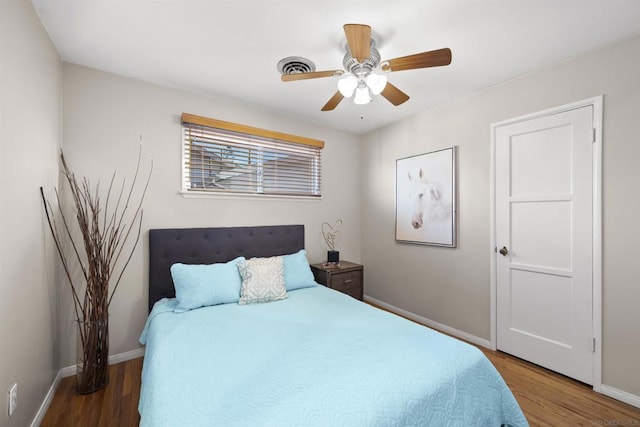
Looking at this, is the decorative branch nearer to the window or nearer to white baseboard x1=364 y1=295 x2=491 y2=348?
the window

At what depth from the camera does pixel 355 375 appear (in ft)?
4.18

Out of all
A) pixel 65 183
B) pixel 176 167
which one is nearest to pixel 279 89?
pixel 176 167

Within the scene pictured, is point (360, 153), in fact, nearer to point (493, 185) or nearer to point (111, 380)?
point (493, 185)

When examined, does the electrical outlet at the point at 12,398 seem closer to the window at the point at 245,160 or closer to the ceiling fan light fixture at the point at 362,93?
the window at the point at 245,160

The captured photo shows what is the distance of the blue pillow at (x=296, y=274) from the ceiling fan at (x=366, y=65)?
1658 mm

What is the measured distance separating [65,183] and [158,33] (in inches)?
54.1

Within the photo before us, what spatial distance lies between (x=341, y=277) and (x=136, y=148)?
7.91 ft

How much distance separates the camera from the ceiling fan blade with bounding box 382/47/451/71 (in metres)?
1.55

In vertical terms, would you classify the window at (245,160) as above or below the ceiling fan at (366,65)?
below

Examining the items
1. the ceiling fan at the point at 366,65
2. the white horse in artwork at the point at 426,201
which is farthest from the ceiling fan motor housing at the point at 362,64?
the white horse in artwork at the point at 426,201

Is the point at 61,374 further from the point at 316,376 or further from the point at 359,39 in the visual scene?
the point at 359,39

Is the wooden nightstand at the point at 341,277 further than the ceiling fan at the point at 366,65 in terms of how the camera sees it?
Yes

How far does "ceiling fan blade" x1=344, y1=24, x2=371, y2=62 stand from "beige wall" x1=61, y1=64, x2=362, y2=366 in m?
1.75

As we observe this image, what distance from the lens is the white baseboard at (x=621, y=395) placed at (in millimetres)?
1839
